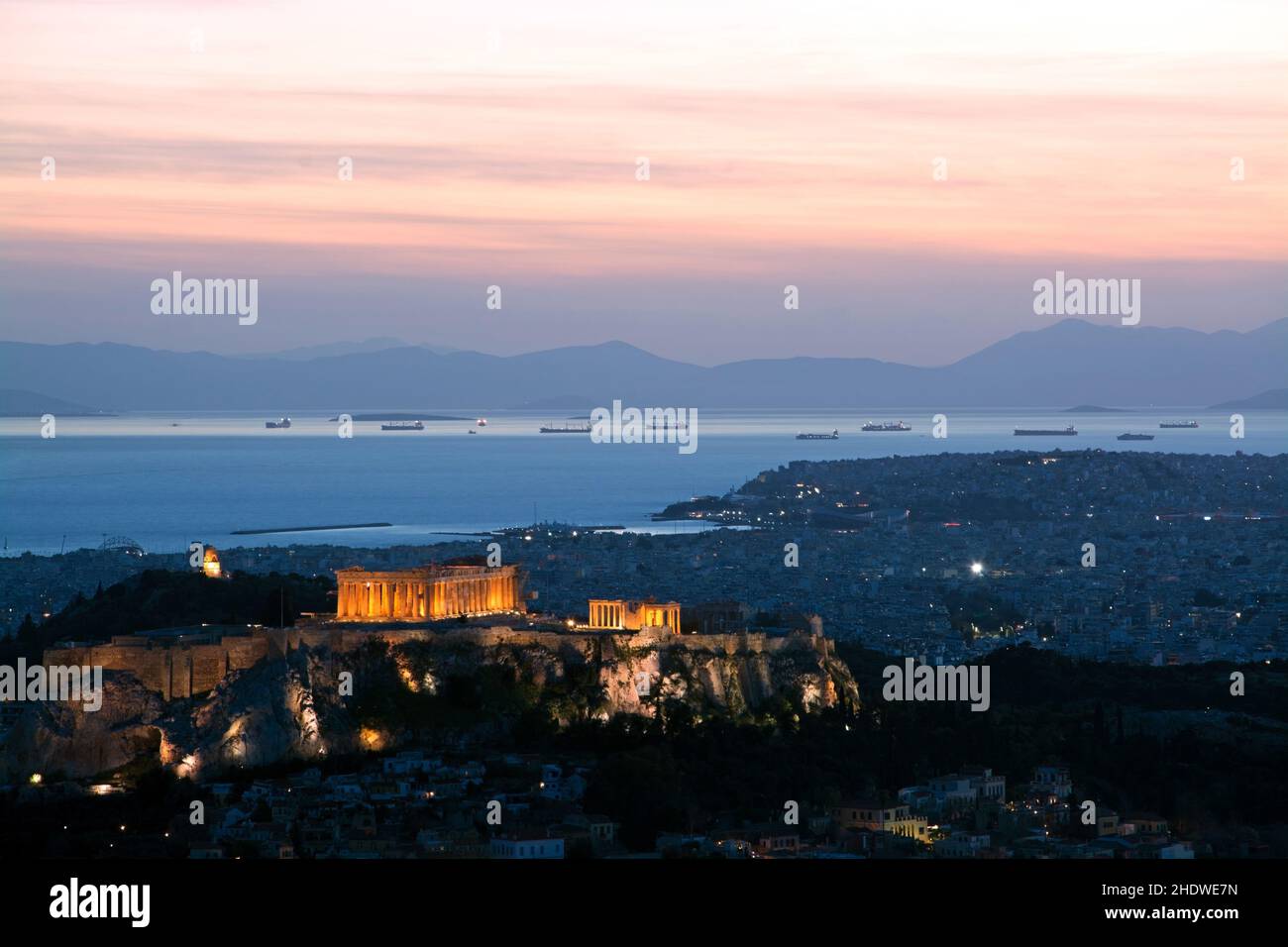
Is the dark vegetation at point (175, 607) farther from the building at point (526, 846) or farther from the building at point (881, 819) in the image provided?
the building at point (526, 846)

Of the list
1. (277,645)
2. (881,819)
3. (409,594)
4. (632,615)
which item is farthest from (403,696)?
(881,819)

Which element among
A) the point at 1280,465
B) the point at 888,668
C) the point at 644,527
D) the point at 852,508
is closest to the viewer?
the point at 888,668

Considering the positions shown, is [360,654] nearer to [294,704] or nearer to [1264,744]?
[294,704]

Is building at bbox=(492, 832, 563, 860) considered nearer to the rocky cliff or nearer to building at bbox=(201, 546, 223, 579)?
the rocky cliff
